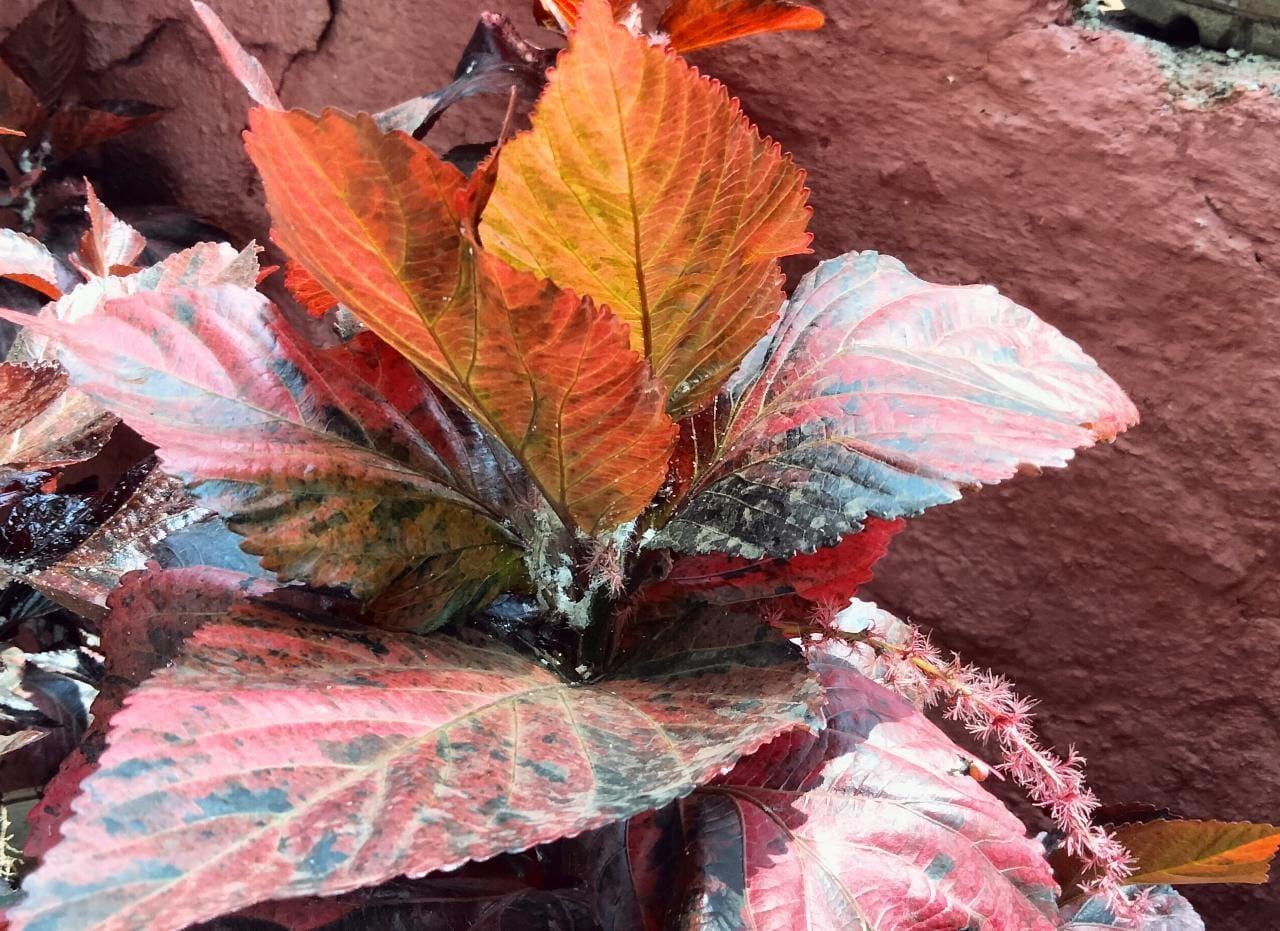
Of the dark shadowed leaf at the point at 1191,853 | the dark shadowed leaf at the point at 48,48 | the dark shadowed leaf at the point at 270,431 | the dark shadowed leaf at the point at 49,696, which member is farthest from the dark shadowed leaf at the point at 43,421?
the dark shadowed leaf at the point at 48,48

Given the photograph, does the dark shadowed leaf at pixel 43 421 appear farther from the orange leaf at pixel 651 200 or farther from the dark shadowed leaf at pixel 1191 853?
the dark shadowed leaf at pixel 1191 853

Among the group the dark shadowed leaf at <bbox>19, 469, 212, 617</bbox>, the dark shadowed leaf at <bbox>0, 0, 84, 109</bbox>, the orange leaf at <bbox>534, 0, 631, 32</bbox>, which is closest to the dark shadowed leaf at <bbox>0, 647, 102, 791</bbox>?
the dark shadowed leaf at <bbox>19, 469, 212, 617</bbox>

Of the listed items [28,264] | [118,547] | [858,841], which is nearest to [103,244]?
[28,264]

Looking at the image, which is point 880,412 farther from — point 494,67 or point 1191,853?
point 494,67

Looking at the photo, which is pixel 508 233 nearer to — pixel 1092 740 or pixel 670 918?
pixel 670 918

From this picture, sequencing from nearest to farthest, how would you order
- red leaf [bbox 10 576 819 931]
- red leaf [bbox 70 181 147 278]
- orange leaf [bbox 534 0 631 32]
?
1. red leaf [bbox 10 576 819 931]
2. orange leaf [bbox 534 0 631 32]
3. red leaf [bbox 70 181 147 278]

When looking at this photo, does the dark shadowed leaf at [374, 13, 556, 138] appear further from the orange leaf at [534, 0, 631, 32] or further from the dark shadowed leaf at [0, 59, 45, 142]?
the dark shadowed leaf at [0, 59, 45, 142]

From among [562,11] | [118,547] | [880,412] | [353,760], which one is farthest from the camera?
[562,11]

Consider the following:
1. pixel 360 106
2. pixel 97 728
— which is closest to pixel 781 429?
pixel 97 728
